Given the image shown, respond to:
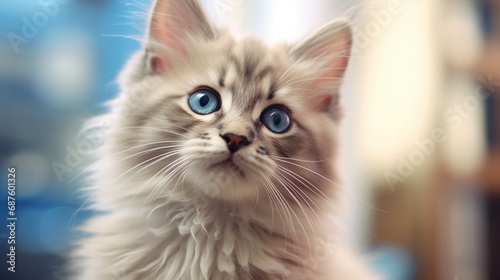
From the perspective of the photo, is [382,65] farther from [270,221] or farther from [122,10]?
[122,10]

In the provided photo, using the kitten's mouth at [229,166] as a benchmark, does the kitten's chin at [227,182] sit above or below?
below

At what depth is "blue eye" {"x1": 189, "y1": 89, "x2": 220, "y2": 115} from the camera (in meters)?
0.95

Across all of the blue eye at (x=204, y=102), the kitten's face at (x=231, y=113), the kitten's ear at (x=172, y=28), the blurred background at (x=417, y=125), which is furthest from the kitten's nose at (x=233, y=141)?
the blurred background at (x=417, y=125)

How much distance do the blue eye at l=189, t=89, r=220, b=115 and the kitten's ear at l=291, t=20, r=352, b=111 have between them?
27cm

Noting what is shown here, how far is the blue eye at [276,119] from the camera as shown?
99 centimetres

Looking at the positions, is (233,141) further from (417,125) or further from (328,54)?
(417,125)

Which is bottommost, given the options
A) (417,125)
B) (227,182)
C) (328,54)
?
(227,182)

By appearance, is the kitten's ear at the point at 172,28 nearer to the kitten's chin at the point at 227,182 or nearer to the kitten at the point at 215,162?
the kitten at the point at 215,162

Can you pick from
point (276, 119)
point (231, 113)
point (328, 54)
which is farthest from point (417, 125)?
point (231, 113)

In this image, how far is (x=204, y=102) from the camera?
96 cm

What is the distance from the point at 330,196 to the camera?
1061 mm

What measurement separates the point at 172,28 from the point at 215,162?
1.32 ft

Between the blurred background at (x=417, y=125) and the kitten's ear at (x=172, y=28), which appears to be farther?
the blurred background at (x=417, y=125)

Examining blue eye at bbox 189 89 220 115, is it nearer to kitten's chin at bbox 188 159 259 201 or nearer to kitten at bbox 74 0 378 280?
kitten at bbox 74 0 378 280
